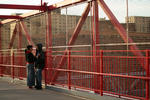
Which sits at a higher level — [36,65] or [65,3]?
[65,3]

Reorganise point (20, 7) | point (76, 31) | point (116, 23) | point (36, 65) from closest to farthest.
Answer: point (116, 23), point (76, 31), point (36, 65), point (20, 7)

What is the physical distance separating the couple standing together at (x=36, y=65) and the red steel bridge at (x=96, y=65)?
354 mm

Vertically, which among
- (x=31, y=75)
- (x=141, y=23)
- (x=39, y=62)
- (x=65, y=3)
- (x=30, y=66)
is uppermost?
(x=65, y=3)

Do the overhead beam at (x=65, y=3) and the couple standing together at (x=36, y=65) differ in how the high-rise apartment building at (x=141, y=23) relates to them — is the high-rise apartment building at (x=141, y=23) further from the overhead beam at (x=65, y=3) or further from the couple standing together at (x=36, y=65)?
the couple standing together at (x=36, y=65)

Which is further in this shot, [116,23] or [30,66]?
[30,66]

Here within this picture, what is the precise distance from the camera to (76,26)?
11703 millimetres

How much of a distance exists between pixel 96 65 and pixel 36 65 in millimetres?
3301

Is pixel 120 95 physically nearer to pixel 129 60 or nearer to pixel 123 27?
pixel 129 60

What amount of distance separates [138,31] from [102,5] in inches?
61.0

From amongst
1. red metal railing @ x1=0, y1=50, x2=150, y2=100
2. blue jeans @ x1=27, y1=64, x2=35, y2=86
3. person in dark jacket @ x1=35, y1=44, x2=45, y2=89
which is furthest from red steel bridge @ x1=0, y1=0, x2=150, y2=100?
blue jeans @ x1=27, y1=64, x2=35, y2=86

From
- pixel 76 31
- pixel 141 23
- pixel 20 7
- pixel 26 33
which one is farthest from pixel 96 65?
pixel 26 33

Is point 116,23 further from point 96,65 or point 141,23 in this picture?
point 96,65

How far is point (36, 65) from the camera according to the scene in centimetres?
1191

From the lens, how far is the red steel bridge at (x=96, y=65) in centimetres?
824
